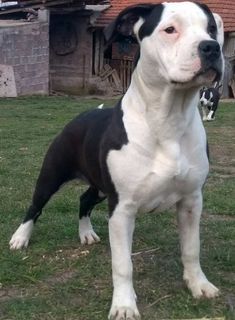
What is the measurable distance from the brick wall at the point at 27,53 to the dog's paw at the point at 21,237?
56.0 feet

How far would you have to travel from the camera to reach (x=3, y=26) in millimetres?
22531

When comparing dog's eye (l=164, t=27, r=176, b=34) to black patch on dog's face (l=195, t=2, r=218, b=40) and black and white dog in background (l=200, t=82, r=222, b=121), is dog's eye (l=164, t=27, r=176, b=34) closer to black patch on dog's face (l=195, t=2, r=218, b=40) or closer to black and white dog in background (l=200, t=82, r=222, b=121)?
black patch on dog's face (l=195, t=2, r=218, b=40)

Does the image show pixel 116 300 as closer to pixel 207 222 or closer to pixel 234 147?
pixel 207 222

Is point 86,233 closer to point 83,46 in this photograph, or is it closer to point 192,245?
→ point 192,245

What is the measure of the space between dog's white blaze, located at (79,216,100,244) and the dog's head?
1.90 meters

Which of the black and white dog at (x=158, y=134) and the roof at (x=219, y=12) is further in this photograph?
the roof at (x=219, y=12)

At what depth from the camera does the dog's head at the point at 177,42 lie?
412cm

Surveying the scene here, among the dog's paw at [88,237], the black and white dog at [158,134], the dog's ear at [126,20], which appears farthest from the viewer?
the dog's paw at [88,237]

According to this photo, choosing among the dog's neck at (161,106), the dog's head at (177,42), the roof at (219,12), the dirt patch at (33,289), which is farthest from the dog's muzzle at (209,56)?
the roof at (219,12)

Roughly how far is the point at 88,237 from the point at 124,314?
1575mm

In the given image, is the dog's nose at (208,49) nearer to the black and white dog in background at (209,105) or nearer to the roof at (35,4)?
the black and white dog in background at (209,105)

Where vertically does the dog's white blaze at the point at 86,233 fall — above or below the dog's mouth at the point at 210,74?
below

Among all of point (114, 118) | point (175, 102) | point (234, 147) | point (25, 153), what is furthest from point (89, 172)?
point (234, 147)

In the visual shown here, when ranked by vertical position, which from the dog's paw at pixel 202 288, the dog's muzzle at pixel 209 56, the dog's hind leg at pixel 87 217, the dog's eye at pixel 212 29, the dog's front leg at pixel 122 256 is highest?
the dog's eye at pixel 212 29
